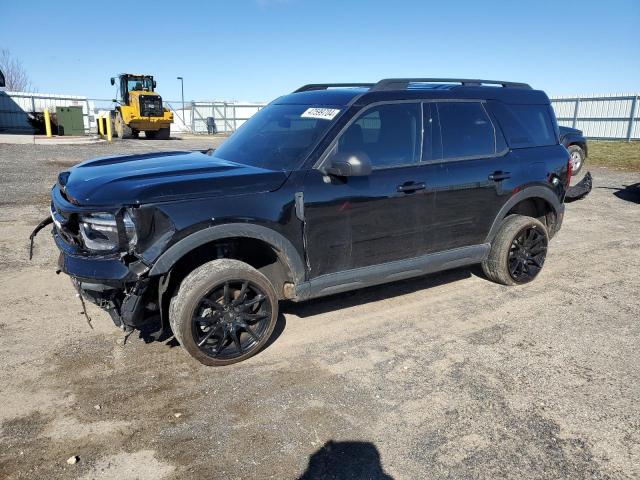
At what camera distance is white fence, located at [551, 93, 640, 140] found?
82.8 feet

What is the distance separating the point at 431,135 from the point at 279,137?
4.41 ft

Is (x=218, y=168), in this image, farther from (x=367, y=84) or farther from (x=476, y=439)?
(x=476, y=439)

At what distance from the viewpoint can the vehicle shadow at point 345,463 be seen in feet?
8.46

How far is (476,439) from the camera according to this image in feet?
9.35

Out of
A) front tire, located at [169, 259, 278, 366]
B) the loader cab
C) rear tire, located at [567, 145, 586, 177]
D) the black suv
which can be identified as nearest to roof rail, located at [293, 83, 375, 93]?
the black suv

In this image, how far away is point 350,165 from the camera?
12.0ft

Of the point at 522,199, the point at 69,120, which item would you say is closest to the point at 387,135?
the point at 522,199

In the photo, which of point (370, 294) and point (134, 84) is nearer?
point (370, 294)

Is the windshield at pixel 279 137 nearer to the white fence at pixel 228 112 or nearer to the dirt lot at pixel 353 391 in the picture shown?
the dirt lot at pixel 353 391

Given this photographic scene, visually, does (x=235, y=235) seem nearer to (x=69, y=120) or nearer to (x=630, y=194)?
(x=630, y=194)

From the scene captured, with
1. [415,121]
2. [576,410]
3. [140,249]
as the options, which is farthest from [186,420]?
Answer: [415,121]

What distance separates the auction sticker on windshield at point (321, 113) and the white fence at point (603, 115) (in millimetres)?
26555

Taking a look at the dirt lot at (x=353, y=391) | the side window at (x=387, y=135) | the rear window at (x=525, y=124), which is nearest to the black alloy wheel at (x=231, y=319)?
the dirt lot at (x=353, y=391)

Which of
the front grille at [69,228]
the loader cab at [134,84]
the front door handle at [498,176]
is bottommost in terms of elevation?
the front grille at [69,228]
